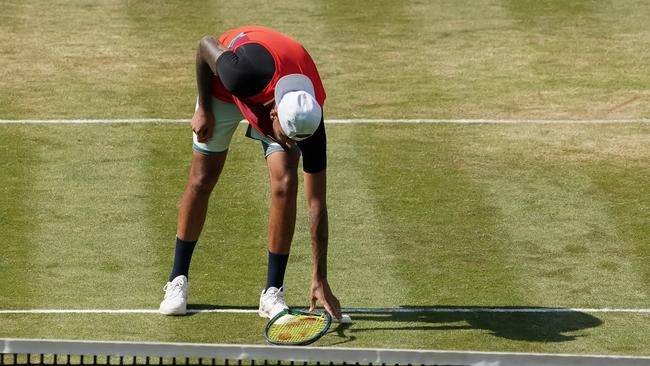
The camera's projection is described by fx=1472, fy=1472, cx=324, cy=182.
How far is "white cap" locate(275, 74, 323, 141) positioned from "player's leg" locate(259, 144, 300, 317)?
1.28 ft

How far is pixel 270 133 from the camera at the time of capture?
8367 millimetres

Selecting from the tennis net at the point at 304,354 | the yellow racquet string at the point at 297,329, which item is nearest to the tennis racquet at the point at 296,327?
the yellow racquet string at the point at 297,329

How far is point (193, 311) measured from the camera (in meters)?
8.85

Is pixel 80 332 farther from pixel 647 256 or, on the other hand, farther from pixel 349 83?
pixel 349 83

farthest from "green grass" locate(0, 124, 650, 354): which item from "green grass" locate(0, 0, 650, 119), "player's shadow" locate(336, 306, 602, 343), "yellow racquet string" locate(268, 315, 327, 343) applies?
"green grass" locate(0, 0, 650, 119)

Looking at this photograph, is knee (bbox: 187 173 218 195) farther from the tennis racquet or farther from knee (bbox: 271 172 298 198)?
the tennis racquet

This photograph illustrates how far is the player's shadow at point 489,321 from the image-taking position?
8523 millimetres

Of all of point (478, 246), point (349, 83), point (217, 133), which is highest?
point (217, 133)

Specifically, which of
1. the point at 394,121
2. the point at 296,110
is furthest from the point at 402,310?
the point at 394,121

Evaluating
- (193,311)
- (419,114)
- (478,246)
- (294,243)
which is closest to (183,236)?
(193,311)

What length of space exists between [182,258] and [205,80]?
3.80ft

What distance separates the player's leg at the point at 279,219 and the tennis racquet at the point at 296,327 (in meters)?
0.09

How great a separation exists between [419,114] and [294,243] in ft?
11.3

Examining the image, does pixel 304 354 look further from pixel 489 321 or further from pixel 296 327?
pixel 489 321
